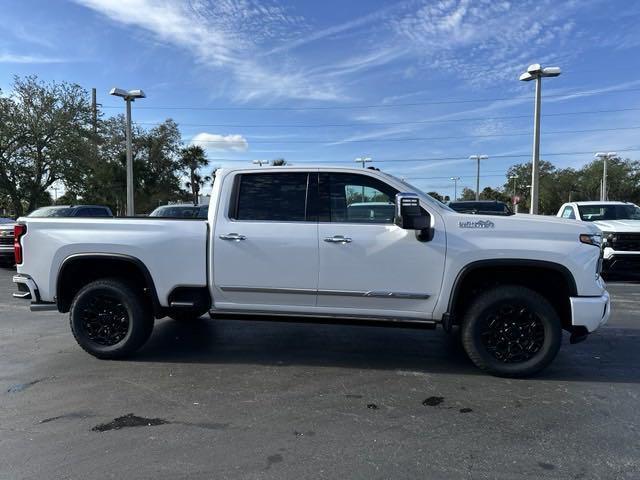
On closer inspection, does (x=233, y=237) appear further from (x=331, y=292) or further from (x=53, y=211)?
(x=53, y=211)

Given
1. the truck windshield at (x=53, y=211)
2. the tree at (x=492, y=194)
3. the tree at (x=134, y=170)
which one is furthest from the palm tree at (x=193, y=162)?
the tree at (x=492, y=194)

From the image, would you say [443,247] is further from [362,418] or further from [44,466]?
[44,466]

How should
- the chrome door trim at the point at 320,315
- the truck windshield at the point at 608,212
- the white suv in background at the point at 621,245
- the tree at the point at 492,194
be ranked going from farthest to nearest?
the tree at the point at 492,194, the truck windshield at the point at 608,212, the white suv in background at the point at 621,245, the chrome door trim at the point at 320,315

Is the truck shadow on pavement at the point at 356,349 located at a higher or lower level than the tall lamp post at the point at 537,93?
lower

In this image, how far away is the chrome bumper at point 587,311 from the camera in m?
4.37

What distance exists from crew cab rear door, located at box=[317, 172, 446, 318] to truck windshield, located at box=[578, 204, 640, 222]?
9.66m

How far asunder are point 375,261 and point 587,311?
194 cm

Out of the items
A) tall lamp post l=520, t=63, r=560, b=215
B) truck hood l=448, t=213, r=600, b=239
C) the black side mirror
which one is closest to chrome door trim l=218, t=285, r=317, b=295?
the black side mirror

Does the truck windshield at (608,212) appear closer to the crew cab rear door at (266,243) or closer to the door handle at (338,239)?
the door handle at (338,239)

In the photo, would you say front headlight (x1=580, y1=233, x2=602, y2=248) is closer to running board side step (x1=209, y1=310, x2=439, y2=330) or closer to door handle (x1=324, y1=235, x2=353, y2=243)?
running board side step (x1=209, y1=310, x2=439, y2=330)

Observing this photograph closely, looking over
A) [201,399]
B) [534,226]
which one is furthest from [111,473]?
[534,226]

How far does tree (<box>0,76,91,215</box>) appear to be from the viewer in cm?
2806

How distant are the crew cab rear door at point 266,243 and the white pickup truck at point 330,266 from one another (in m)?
0.01

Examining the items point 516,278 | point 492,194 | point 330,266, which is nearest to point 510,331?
point 516,278
